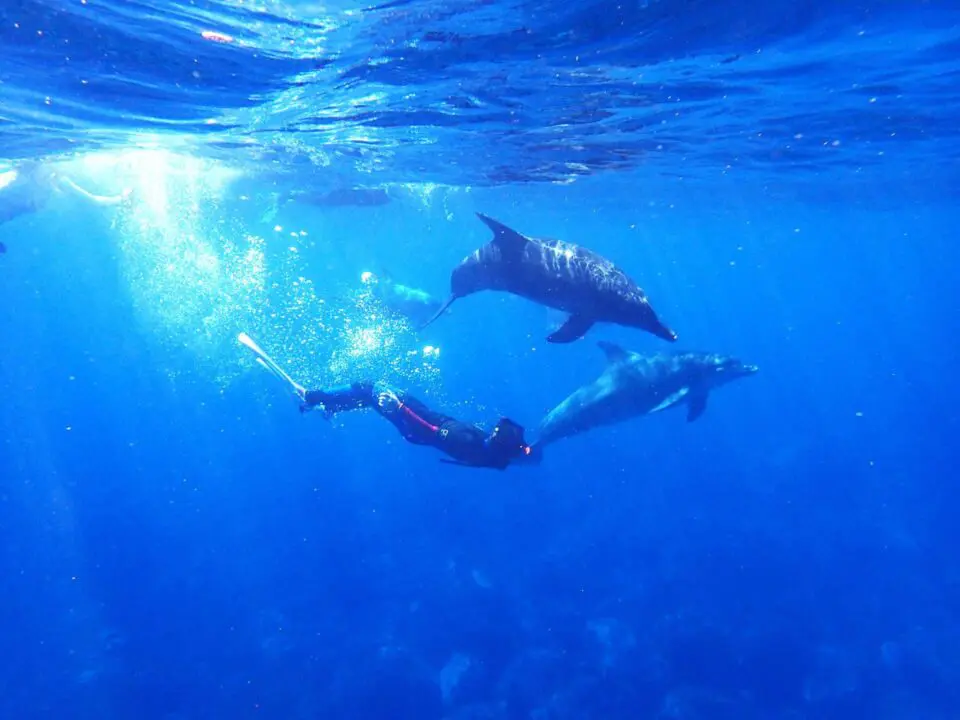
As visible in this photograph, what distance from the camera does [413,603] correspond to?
16641 millimetres

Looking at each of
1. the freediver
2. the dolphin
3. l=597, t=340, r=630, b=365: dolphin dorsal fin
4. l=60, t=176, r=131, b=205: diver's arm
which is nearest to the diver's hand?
the freediver

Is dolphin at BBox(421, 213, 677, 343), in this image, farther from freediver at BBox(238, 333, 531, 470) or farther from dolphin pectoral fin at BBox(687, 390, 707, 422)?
dolphin pectoral fin at BBox(687, 390, 707, 422)

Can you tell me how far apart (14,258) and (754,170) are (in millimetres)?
93164

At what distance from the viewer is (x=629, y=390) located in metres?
13.7

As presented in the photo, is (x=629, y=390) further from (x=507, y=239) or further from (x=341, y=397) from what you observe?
(x=507, y=239)

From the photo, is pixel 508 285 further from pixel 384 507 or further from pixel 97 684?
pixel 384 507

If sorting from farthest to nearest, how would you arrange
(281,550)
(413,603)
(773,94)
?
1. (281,550)
2. (413,603)
3. (773,94)

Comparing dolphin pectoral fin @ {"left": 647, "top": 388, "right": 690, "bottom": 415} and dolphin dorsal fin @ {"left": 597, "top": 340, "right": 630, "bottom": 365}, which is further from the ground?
dolphin dorsal fin @ {"left": 597, "top": 340, "right": 630, "bottom": 365}

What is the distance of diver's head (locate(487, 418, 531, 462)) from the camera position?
8.85 m

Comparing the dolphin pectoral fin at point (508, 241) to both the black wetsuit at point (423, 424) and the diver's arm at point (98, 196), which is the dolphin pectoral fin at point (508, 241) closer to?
the black wetsuit at point (423, 424)

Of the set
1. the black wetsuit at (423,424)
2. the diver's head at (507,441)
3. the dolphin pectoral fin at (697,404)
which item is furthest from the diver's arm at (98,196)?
the dolphin pectoral fin at (697,404)

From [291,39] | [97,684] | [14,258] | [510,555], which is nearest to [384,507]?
[510,555]

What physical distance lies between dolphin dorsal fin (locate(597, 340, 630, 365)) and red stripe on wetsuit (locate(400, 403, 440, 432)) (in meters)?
5.47

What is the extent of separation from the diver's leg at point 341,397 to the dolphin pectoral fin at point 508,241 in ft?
14.8
